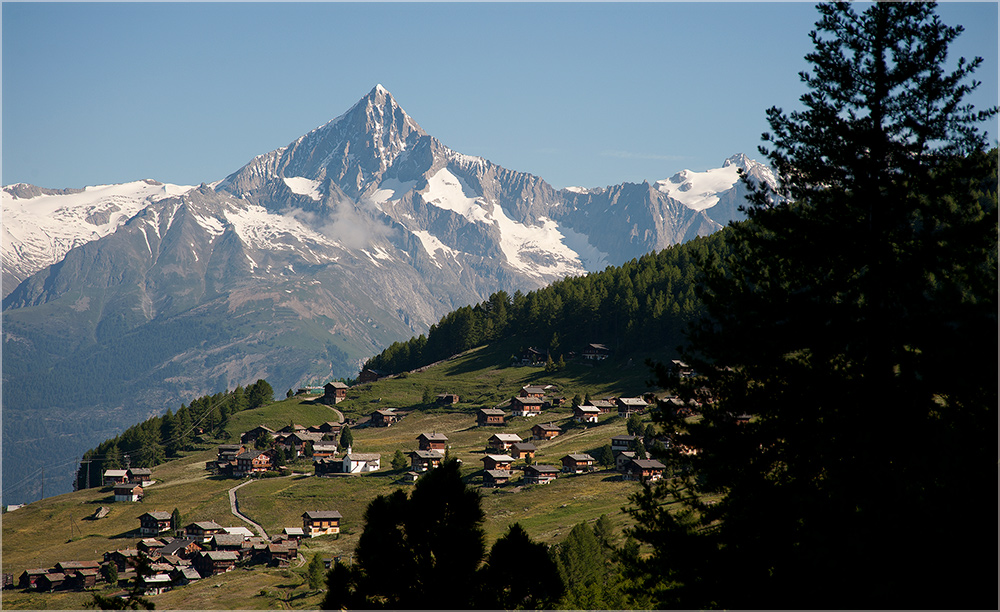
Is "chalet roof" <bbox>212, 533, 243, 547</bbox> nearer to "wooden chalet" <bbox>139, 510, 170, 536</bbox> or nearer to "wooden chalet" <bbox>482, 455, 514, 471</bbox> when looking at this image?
"wooden chalet" <bbox>139, 510, 170, 536</bbox>

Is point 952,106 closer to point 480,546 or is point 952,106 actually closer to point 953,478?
point 953,478

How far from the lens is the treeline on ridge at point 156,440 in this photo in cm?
16112

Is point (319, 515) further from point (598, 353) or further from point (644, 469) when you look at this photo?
point (598, 353)

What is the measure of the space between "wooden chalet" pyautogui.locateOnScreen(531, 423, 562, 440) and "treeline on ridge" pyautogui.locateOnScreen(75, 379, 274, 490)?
75899 millimetres

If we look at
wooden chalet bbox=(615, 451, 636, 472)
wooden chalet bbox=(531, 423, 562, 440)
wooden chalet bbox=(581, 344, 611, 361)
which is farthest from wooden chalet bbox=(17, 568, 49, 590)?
wooden chalet bbox=(581, 344, 611, 361)

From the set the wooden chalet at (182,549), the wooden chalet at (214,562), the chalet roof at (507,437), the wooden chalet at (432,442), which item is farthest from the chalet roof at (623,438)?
the wooden chalet at (182,549)

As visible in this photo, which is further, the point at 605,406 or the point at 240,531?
the point at 605,406

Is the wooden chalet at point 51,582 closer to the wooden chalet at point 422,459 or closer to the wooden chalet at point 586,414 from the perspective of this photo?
the wooden chalet at point 422,459

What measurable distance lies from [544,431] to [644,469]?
4212 centimetres

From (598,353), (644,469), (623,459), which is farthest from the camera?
(598,353)

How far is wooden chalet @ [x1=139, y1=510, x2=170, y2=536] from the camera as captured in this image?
4418 inches

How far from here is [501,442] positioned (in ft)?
457

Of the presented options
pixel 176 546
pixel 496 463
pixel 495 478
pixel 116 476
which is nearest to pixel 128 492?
pixel 116 476

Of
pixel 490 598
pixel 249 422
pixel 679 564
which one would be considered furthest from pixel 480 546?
pixel 249 422
